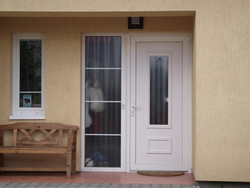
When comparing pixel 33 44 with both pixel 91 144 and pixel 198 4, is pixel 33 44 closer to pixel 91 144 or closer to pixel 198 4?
pixel 91 144

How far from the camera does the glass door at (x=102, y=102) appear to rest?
7.54 meters

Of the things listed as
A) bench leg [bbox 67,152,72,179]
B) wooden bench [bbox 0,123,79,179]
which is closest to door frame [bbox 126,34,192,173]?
wooden bench [bbox 0,123,79,179]

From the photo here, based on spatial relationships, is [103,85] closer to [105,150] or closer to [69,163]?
[105,150]

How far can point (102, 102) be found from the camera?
756cm

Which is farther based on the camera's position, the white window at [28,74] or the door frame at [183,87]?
the white window at [28,74]

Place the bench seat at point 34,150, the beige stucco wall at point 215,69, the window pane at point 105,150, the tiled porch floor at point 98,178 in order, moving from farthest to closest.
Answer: the window pane at point 105,150 → the bench seat at point 34,150 → the tiled porch floor at point 98,178 → the beige stucco wall at point 215,69

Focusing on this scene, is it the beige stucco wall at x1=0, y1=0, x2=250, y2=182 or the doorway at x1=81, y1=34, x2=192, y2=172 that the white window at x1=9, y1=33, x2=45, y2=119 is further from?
the beige stucco wall at x1=0, y1=0, x2=250, y2=182

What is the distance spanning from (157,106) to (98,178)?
162 centimetres

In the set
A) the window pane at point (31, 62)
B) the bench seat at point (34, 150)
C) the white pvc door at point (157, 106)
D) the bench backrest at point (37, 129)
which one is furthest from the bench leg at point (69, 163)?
the window pane at point (31, 62)

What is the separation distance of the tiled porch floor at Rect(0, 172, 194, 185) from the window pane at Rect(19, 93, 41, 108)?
1.19m

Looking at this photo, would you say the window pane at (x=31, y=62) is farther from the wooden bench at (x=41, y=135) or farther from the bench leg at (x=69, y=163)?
the bench leg at (x=69, y=163)

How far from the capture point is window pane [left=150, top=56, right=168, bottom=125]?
7.52 meters

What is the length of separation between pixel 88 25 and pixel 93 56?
21.5 inches

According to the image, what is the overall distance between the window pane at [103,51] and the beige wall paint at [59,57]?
180mm
